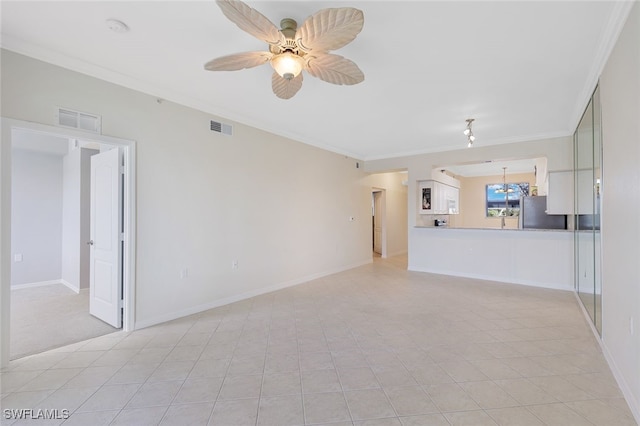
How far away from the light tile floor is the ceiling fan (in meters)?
2.38

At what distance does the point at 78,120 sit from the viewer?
9.32 ft

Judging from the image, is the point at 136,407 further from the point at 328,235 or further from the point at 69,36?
the point at 328,235

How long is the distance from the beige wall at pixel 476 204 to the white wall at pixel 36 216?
10171 mm

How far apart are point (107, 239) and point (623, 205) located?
16.0ft

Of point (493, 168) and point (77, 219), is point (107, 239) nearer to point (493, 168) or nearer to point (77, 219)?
point (77, 219)

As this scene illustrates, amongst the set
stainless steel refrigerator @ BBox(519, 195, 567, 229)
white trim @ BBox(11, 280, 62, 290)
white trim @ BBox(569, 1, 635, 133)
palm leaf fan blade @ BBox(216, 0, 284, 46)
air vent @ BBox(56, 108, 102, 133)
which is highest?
white trim @ BBox(569, 1, 635, 133)

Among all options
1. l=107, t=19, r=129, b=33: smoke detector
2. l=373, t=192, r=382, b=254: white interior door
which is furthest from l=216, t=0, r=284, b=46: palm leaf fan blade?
l=373, t=192, r=382, b=254: white interior door

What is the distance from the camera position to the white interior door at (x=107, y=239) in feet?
10.7

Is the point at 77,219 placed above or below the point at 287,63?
below

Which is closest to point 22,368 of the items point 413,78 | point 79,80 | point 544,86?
point 79,80

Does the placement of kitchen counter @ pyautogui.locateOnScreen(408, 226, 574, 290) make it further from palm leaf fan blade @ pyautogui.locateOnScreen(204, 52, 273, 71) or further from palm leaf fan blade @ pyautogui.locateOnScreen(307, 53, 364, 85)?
palm leaf fan blade @ pyautogui.locateOnScreen(204, 52, 273, 71)

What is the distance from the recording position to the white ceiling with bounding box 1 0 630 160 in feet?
6.79

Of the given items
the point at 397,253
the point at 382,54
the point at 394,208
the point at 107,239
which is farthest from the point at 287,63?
the point at 397,253

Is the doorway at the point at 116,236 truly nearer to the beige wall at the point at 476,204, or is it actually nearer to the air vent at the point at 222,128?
the air vent at the point at 222,128
